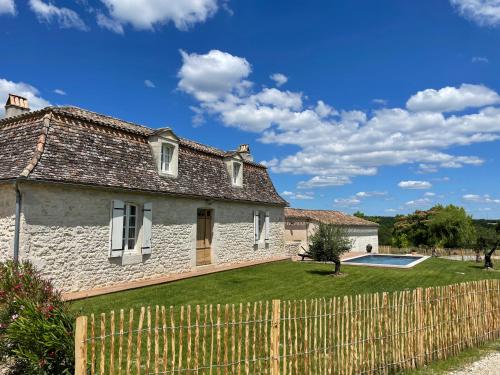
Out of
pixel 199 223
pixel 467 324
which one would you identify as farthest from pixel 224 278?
pixel 467 324

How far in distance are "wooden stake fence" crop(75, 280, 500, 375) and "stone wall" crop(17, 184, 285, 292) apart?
Result: 189 inches

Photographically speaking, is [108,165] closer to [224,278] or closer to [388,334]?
[224,278]

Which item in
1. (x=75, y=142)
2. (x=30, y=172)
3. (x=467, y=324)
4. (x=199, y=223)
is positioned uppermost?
(x=75, y=142)

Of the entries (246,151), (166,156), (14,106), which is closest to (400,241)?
(246,151)

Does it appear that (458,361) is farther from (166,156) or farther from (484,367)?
(166,156)

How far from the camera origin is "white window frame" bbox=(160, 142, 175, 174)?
14.1 m

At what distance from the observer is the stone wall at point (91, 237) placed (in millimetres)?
9750

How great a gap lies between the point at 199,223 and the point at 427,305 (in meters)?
10.6

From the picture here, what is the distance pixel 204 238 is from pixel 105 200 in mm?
5501

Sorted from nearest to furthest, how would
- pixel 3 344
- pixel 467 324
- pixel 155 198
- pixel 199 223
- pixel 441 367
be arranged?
pixel 3 344, pixel 441 367, pixel 467 324, pixel 155 198, pixel 199 223

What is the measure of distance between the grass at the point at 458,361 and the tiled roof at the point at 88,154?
9072 millimetres

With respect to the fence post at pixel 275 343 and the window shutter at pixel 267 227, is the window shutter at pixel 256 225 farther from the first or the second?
the fence post at pixel 275 343

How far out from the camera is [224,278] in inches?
543

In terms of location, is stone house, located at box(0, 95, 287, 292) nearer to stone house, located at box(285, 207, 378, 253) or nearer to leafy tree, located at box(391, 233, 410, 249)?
stone house, located at box(285, 207, 378, 253)
